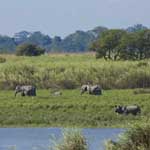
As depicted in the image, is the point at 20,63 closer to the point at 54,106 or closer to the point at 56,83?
the point at 56,83

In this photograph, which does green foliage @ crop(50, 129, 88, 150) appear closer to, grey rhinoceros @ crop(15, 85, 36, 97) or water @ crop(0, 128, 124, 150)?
water @ crop(0, 128, 124, 150)

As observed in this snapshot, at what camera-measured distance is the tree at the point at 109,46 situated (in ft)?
184

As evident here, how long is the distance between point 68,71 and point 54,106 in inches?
516

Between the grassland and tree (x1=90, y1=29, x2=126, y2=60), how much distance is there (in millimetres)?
10483

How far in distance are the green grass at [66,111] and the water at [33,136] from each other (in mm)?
1154

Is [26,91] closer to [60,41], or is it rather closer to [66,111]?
[66,111]

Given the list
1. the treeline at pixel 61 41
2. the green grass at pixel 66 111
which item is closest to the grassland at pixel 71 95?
the green grass at pixel 66 111

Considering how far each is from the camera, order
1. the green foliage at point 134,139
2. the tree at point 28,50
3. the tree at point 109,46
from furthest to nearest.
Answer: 1. the tree at point 28,50
2. the tree at point 109,46
3. the green foliage at point 134,139

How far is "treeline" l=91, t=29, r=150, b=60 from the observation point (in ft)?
182

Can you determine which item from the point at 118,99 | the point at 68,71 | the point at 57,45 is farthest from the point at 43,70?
the point at 57,45

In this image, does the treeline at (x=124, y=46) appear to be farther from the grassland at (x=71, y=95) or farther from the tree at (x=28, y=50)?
the tree at (x=28, y=50)

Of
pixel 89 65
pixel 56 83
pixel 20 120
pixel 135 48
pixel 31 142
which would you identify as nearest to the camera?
pixel 31 142

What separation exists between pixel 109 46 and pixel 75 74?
1400 centimetres

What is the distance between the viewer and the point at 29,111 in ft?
97.6
